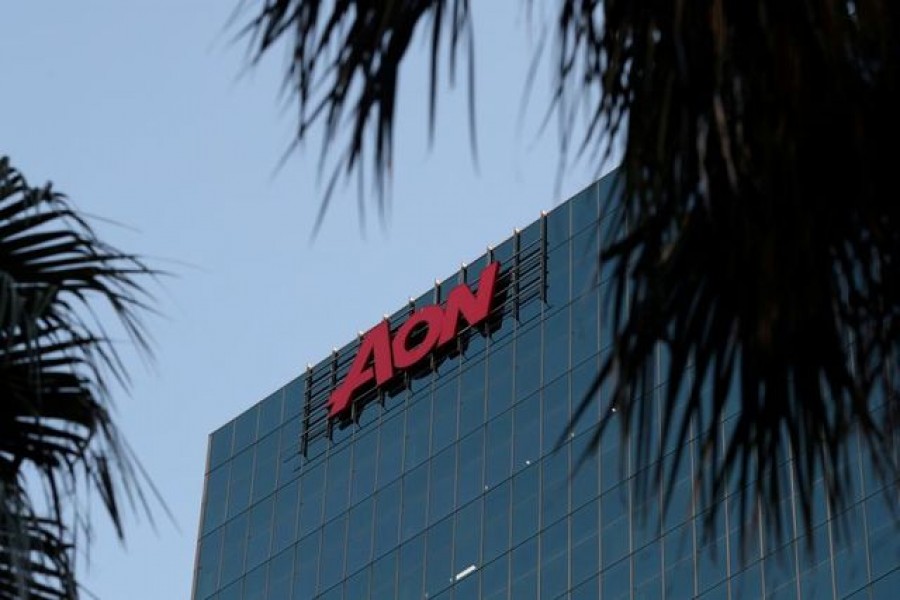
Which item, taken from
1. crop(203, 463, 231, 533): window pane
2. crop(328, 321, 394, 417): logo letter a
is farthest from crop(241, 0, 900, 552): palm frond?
crop(203, 463, 231, 533): window pane

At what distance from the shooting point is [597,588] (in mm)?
65688

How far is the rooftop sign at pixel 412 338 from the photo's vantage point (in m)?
75.2

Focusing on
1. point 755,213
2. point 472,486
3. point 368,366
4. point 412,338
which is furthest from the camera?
point 368,366

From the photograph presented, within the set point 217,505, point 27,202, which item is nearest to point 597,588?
point 217,505

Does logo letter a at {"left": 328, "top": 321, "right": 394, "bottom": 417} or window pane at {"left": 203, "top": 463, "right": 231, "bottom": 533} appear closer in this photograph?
logo letter a at {"left": 328, "top": 321, "right": 394, "bottom": 417}

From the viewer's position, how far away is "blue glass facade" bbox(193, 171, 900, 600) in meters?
65.7

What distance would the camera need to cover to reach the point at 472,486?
Answer: 72.6 metres

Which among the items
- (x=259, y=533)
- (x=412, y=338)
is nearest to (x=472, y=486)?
(x=412, y=338)

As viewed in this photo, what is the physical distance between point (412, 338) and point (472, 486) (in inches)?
247

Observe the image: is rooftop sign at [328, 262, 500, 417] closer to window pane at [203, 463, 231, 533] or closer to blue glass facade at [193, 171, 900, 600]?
blue glass facade at [193, 171, 900, 600]

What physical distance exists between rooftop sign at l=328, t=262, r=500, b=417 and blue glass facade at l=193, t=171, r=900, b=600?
0.41 meters

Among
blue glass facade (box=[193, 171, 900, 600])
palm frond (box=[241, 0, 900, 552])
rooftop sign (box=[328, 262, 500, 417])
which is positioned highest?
rooftop sign (box=[328, 262, 500, 417])

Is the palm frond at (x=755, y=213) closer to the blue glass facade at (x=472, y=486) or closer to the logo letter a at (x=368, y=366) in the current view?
the blue glass facade at (x=472, y=486)

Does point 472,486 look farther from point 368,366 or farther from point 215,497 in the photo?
point 215,497
